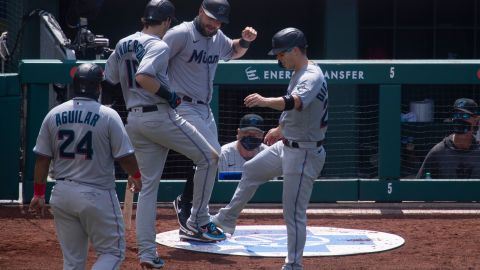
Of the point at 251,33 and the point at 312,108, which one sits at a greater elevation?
the point at 251,33

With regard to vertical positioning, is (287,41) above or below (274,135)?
above

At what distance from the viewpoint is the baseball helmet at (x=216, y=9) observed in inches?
275

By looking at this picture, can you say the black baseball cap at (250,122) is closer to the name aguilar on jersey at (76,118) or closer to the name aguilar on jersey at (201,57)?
the name aguilar on jersey at (201,57)

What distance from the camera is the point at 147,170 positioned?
660 centimetres

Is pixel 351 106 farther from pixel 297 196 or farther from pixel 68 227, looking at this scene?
pixel 68 227

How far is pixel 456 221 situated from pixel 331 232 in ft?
4.43

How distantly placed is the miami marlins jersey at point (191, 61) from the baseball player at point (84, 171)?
5.52 feet

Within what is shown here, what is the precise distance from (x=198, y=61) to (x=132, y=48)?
0.71 meters

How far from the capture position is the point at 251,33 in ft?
24.1

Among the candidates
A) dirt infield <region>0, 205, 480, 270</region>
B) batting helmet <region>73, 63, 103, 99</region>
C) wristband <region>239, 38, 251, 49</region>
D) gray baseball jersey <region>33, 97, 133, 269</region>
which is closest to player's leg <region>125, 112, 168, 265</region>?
dirt infield <region>0, 205, 480, 270</region>

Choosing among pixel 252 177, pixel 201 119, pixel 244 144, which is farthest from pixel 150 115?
pixel 244 144

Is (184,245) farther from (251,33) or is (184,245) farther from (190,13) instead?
(190,13)

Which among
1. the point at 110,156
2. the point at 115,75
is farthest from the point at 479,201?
the point at 110,156

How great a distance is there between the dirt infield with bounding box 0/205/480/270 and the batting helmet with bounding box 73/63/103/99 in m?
1.59
